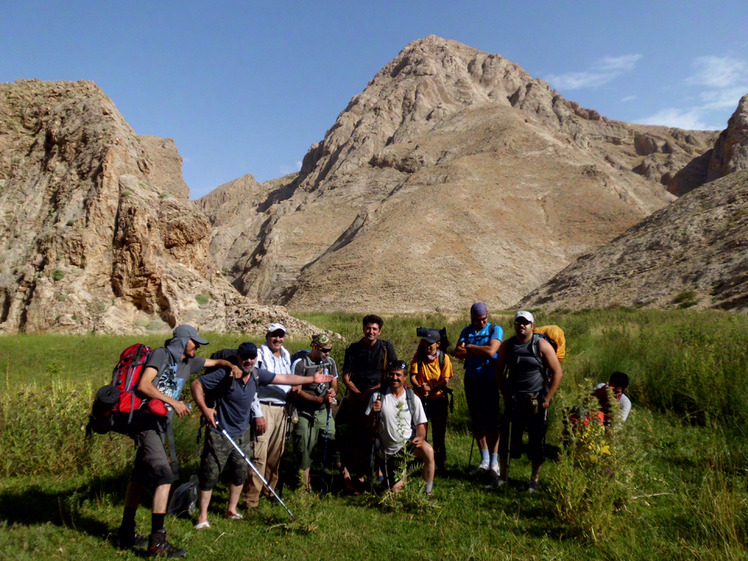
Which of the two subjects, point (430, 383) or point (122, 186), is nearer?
point (430, 383)

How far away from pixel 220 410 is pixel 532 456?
338 centimetres

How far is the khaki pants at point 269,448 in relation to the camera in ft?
16.1

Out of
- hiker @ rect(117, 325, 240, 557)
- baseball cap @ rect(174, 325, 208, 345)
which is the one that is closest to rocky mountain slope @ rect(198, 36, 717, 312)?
baseball cap @ rect(174, 325, 208, 345)

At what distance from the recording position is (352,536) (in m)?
4.26

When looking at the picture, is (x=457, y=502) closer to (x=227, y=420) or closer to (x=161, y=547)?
(x=227, y=420)

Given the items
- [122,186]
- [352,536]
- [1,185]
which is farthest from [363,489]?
[1,185]

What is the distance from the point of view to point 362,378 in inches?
219

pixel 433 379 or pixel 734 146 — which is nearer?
pixel 433 379

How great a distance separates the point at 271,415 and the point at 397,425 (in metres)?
1.38

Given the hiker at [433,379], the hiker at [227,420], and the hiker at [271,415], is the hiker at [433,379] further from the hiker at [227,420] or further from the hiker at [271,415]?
the hiker at [227,420]

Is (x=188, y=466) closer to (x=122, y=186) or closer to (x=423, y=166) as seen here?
(x=122, y=186)

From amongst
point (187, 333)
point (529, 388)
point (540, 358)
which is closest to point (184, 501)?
point (187, 333)

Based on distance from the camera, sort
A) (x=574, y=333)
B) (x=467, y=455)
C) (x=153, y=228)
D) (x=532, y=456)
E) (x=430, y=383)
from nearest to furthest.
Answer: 1. (x=532, y=456)
2. (x=430, y=383)
3. (x=467, y=455)
4. (x=574, y=333)
5. (x=153, y=228)

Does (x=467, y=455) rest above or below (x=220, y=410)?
below
